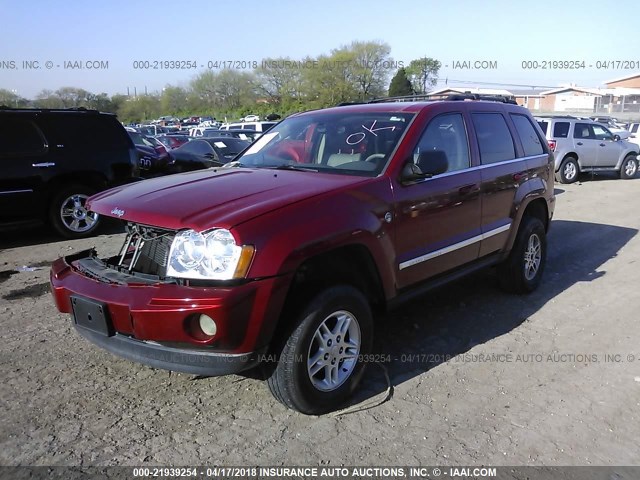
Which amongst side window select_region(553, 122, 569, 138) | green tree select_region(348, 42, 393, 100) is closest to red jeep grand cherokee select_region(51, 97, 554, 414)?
side window select_region(553, 122, 569, 138)

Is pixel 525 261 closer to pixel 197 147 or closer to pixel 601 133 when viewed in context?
pixel 197 147

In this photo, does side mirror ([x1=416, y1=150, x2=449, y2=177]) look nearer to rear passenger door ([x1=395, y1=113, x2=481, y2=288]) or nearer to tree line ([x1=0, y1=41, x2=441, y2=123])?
rear passenger door ([x1=395, y1=113, x2=481, y2=288])

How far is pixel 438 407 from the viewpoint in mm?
3373

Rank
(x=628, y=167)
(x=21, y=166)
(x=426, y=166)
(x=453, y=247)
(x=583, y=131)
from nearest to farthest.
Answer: (x=426, y=166) < (x=453, y=247) < (x=21, y=166) < (x=583, y=131) < (x=628, y=167)

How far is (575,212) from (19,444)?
33.0 feet

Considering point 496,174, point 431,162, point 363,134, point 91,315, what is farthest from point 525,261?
point 91,315

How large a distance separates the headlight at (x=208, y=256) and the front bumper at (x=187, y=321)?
70mm

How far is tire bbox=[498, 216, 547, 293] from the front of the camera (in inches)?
206

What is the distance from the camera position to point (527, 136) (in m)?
5.50

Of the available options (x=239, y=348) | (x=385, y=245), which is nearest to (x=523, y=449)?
(x=385, y=245)

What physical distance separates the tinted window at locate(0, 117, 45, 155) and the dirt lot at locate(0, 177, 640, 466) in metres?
2.91

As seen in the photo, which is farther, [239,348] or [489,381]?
[489,381]

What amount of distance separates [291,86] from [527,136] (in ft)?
176

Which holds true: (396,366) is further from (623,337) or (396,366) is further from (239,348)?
(623,337)
